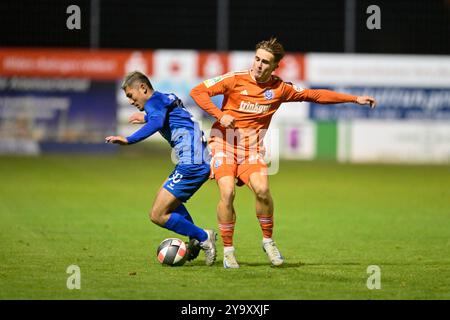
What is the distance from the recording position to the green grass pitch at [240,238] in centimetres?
780

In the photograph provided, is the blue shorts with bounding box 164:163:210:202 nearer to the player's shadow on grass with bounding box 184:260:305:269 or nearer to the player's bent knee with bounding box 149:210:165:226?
the player's bent knee with bounding box 149:210:165:226

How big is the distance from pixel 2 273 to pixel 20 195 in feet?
26.9

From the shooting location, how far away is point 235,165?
9.18m

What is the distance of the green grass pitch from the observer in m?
7.80

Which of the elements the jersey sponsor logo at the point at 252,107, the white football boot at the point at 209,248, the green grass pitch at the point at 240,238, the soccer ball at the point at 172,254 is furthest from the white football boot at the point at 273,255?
the jersey sponsor logo at the point at 252,107

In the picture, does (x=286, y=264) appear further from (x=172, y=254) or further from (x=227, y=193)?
(x=172, y=254)

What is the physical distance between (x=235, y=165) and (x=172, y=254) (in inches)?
42.3

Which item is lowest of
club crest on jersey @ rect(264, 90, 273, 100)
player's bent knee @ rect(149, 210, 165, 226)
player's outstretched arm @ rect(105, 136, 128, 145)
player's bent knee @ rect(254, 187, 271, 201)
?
player's bent knee @ rect(149, 210, 165, 226)

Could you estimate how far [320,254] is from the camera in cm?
1009

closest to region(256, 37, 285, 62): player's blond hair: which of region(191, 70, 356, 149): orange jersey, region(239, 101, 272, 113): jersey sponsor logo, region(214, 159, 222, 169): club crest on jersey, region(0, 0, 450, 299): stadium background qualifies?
region(191, 70, 356, 149): orange jersey

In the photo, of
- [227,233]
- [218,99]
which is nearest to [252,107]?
[227,233]

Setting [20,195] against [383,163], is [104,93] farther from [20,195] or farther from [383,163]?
[20,195]

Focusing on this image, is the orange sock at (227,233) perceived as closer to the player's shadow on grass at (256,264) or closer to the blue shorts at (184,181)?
the player's shadow on grass at (256,264)

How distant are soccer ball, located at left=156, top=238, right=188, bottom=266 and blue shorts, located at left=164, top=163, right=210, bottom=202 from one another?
0.47m
